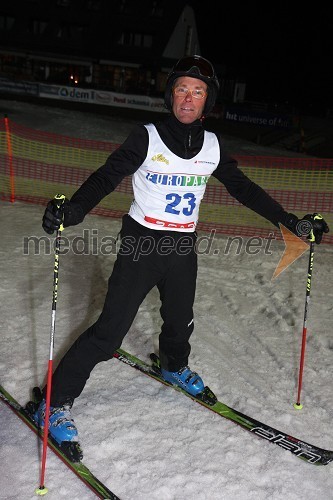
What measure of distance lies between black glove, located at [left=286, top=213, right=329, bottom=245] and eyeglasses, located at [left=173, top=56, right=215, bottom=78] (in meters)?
1.15

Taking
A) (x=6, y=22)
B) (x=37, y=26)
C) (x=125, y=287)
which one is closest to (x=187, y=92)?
(x=125, y=287)

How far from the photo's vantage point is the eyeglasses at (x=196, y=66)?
3137 millimetres

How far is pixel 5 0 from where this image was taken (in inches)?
1687

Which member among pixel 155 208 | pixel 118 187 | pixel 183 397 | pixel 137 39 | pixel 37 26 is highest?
pixel 37 26

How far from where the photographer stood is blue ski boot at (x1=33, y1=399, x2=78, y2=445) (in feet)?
10.5

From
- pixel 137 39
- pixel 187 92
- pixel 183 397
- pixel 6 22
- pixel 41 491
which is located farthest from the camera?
pixel 6 22

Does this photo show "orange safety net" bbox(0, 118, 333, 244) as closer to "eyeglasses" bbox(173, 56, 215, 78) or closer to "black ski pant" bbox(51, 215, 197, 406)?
"black ski pant" bbox(51, 215, 197, 406)

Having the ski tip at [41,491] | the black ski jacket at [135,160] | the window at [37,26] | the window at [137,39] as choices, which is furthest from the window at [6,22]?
the ski tip at [41,491]

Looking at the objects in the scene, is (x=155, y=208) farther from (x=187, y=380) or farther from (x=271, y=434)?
(x=271, y=434)

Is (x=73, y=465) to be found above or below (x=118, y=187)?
above

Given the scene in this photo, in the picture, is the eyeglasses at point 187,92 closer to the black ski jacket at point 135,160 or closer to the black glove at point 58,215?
the black ski jacket at point 135,160

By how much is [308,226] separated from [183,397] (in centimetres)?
162

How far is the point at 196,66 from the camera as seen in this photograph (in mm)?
3133

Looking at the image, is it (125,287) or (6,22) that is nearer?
(125,287)
